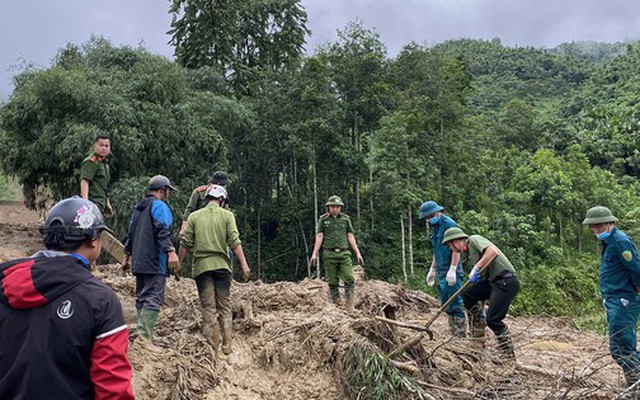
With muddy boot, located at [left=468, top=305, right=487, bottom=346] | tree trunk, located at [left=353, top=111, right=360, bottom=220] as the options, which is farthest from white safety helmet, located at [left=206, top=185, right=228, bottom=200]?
tree trunk, located at [left=353, top=111, right=360, bottom=220]

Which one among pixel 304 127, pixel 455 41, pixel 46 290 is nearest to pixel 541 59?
pixel 455 41

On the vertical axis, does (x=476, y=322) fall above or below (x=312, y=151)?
below

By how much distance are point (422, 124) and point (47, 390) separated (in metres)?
17.3

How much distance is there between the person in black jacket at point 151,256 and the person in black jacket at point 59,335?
2.55 metres

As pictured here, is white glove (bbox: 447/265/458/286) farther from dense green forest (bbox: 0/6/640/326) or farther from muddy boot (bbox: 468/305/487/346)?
dense green forest (bbox: 0/6/640/326)

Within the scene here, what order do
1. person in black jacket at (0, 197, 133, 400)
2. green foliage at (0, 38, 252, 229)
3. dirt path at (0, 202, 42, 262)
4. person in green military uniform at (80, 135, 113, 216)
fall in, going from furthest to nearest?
green foliage at (0, 38, 252, 229) < dirt path at (0, 202, 42, 262) < person in green military uniform at (80, 135, 113, 216) < person in black jacket at (0, 197, 133, 400)

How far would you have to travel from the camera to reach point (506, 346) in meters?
5.33

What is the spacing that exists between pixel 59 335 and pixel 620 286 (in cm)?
461

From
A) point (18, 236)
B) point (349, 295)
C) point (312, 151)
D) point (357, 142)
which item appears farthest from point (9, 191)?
point (349, 295)

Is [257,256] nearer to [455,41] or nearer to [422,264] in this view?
[422,264]

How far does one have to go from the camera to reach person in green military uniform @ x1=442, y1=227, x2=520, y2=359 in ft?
17.1

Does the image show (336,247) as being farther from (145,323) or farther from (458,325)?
(145,323)

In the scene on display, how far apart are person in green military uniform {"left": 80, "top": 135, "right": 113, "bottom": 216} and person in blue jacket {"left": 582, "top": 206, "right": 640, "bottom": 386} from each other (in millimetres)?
4802

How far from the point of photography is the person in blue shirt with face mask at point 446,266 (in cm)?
579
